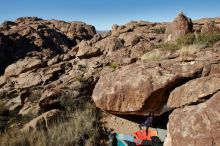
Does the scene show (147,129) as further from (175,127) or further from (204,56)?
(204,56)

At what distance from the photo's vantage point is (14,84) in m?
16.9

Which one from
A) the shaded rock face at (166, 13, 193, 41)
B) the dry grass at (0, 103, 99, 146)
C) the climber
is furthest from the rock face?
the dry grass at (0, 103, 99, 146)

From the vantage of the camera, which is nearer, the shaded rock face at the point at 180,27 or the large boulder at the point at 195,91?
the large boulder at the point at 195,91

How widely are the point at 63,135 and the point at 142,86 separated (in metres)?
2.52

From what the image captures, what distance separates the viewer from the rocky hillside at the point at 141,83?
6203 millimetres

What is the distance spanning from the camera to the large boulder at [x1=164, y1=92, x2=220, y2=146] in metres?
5.65

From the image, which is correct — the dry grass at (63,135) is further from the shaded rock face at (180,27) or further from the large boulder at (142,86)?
the shaded rock face at (180,27)

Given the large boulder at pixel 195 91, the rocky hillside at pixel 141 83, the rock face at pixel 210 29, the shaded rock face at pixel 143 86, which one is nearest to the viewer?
the rocky hillside at pixel 141 83

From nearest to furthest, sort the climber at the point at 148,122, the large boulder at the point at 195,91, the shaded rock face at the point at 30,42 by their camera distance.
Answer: the large boulder at the point at 195,91, the climber at the point at 148,122, the shaded rock face at the point at 30,42

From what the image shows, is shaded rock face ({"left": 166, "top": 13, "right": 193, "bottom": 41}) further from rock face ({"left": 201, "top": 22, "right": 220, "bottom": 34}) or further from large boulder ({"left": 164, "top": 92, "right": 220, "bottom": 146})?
large boulder ({"left": 164, "top": 92, "right": 220, "bottom": 146})

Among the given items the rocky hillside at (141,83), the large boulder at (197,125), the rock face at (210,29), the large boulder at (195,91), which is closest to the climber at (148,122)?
the rocky hillside at (141,83)

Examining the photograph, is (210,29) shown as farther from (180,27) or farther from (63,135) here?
(63,135)

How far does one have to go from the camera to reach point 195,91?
277 inches

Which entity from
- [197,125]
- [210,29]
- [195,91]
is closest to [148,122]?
[195,91]
